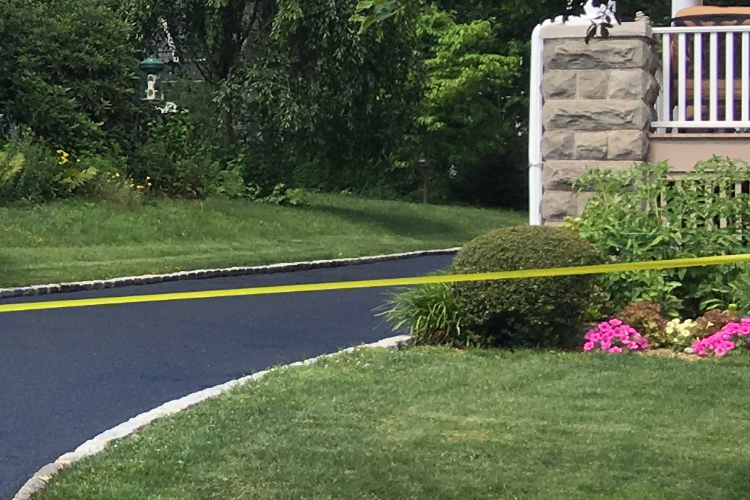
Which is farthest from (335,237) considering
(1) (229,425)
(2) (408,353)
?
(1) (229,425)

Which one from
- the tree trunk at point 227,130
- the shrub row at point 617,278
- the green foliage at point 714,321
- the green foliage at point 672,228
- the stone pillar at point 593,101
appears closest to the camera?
the shrub row at point 617,278

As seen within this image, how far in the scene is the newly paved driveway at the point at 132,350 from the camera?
21.9 ft

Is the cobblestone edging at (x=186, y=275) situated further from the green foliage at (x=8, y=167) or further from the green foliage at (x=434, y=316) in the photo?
the green foliage at (x=434, y=316)

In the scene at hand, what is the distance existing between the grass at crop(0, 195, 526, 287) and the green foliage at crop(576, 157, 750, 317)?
7053 millimetres

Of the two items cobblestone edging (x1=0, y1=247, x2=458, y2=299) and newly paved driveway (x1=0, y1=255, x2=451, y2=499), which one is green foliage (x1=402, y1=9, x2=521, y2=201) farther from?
newly paved driveway (x1=0, y1=255, x2=451, y2=499)

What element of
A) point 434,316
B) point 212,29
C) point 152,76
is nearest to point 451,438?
point 434,316

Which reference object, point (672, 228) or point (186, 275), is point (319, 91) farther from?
point (672, 228)

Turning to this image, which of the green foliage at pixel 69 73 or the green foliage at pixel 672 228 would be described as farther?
the green foliage at pixel 69 73

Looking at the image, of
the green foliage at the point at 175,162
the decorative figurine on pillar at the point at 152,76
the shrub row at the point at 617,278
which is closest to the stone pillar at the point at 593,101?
the shrub row at the point at 617,278

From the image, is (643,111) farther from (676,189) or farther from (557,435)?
(557,435)

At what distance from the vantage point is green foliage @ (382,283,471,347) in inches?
329

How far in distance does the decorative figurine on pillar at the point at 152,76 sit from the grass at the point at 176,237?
2614 millimetres

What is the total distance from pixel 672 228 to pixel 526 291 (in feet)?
5.15

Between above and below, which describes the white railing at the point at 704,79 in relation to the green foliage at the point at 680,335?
above
